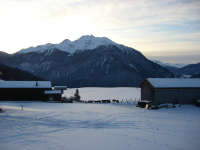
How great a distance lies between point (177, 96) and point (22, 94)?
1347 inches

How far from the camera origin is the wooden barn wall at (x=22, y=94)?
161 feet

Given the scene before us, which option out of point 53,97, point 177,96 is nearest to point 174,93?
point 177,96

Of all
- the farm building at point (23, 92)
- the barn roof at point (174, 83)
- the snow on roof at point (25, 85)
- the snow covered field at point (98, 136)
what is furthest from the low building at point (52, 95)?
the snow covered field at point (98, 136)

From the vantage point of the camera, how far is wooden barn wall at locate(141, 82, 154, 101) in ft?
133

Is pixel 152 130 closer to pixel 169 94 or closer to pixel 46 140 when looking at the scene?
pixel 46 140

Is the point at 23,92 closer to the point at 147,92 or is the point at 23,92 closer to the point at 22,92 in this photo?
the point at 22,92

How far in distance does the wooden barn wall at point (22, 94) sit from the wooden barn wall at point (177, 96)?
2662 centimetres

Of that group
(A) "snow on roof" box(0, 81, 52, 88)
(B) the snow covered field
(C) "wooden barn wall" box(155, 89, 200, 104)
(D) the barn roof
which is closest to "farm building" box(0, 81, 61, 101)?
(A) "snow on roof" box(0, 81, 52, 88)

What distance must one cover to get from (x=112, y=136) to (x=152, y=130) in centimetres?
474

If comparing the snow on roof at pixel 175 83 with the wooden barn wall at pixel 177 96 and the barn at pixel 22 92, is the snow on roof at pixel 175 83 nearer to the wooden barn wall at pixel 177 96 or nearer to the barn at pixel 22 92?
the wooden barn wall at pixel 177 96

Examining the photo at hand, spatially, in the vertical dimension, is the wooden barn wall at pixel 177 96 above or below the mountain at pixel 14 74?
below

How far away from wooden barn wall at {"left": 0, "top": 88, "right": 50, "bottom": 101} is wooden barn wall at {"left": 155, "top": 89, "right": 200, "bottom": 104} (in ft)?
87.3

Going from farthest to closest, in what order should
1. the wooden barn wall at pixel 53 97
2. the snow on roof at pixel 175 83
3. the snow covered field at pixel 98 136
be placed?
the wooden barn wall at pixel 53 97
the snow on roof at pixel 175 83
the snow covered field at pixel 98 136

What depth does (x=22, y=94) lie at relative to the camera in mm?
49531
